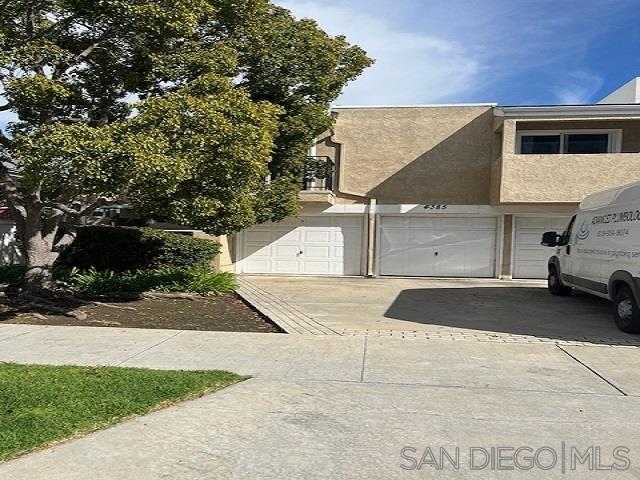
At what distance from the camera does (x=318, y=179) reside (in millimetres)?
17734

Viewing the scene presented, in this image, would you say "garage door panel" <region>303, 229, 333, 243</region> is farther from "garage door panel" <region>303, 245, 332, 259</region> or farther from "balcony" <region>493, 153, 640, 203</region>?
"balcony" <region>493, 153, 640, 203</region>

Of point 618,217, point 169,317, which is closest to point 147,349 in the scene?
point 169,317

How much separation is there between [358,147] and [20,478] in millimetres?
16097

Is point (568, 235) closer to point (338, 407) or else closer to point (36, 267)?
point (338, 407)

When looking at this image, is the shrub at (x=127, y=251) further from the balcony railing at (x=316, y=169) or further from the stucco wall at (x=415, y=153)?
the stucco wall at (x=415, y=153)

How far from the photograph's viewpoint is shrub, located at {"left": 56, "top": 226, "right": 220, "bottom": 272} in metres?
14.1

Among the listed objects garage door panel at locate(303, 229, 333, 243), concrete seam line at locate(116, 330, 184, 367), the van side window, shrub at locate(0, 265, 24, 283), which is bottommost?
concrete seam line at locate(116, 330, 184, 367)

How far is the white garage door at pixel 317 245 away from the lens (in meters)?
18.6

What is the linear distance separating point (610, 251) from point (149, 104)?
820 cm

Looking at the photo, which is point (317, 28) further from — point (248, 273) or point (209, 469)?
point (209, 469)

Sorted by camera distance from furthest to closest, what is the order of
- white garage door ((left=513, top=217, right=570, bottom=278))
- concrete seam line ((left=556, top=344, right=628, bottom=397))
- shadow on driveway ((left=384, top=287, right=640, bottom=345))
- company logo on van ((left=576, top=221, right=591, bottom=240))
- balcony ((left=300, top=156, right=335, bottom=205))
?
white garage door ((left=513, top=217, right=570, bottom=278)) < balcony ((left=300, top=156, right=335, bottom=205)) < company logo on van ((left=576, top=221, right=591, bottom=240)) < shadow on driveway ((left=384, top=287, right=640, bottom=345)) < concrete seam line ((left=556, top=344, right=628, bottom=397))

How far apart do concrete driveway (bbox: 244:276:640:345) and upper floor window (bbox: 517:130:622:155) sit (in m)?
4.44

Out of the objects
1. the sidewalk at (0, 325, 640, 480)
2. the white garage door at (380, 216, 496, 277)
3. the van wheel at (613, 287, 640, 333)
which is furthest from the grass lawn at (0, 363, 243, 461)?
the white garage door at (380, 216, 496, 277)

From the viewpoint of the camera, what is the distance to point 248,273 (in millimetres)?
18891
